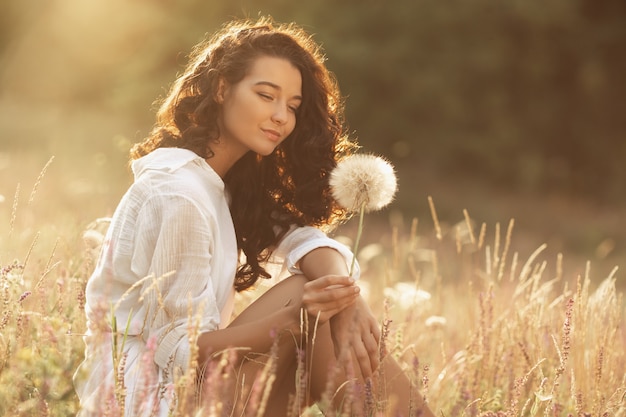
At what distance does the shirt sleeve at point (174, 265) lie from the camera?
275 centimetres

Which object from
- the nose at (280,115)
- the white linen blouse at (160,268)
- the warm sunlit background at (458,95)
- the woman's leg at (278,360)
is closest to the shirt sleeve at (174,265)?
the white linen blouse at (160,268)

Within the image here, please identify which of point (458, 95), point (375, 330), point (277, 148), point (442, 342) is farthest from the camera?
point (458, 95)

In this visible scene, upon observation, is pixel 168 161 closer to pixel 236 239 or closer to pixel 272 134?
pixel 272 134

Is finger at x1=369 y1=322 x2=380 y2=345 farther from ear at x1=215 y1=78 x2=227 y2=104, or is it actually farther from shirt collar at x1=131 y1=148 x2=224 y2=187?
ear at x1=215 y1=78 x2=227 y2=104

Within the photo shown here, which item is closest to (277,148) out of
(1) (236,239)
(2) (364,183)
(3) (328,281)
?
(1) (236,239)

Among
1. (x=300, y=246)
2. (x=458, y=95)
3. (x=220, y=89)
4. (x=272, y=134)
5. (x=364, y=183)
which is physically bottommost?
(x=300, y=246)

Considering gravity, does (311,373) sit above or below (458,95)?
below

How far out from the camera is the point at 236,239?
140 inches

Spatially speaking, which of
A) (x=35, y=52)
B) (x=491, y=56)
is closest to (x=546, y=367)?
(x=491, y=56)

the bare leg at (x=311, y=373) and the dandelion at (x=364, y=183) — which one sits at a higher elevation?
the dandelion at (x=364, y=183)

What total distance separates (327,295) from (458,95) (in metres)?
13.8

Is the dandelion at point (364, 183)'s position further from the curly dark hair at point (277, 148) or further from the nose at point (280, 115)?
the curly dark hair at point (277, 148)

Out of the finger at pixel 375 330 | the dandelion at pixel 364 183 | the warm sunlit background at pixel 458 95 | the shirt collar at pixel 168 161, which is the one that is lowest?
the finger at pixel 375 330

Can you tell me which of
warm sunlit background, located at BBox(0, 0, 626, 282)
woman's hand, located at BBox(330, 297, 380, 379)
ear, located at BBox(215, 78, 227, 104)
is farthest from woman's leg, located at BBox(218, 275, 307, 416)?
warm sunlit background, located at BBox(0, 0, 626, 282)
